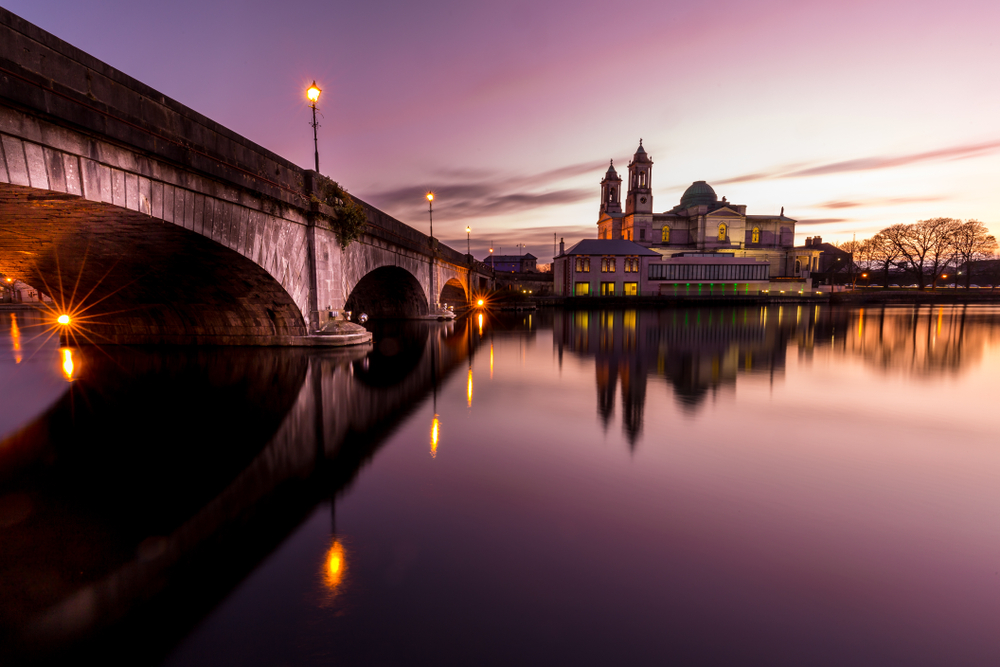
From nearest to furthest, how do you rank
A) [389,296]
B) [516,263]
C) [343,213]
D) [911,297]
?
[343,213] → [389,296] → [911,297] → [516,263]

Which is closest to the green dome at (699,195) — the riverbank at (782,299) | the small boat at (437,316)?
the riverbank at (782,299)

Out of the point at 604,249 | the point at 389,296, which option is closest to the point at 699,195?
the point at 604,249

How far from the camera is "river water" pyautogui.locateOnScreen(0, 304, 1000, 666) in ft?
10.9

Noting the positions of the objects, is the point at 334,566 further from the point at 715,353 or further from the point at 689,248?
the point at 689,248

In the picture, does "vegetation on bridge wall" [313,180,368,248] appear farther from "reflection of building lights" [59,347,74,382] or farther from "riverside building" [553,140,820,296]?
"riverside building" [553,140,820,296]

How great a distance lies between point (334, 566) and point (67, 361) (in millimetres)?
18858

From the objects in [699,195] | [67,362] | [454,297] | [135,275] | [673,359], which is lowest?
[673,359]

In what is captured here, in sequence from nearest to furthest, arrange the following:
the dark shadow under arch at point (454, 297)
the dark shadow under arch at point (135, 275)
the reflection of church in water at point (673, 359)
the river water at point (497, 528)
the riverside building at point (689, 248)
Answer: the river water at point (497, 528) < the dark shadow under arch at point (135, 275) < the reflection of church in water at point (673, 359) < the dark shadow under arch at point (454, 297) < the riverside building at point (689, 248)

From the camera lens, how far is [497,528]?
16.0 feet

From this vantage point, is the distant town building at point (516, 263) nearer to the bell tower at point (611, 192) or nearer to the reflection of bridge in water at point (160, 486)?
the bell tower at point (611, 192)

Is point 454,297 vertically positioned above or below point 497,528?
above

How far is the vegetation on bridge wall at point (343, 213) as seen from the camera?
1814 centimetres

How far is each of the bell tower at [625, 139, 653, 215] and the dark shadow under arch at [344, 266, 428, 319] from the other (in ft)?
242

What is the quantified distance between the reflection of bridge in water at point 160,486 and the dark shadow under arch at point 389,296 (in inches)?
826
